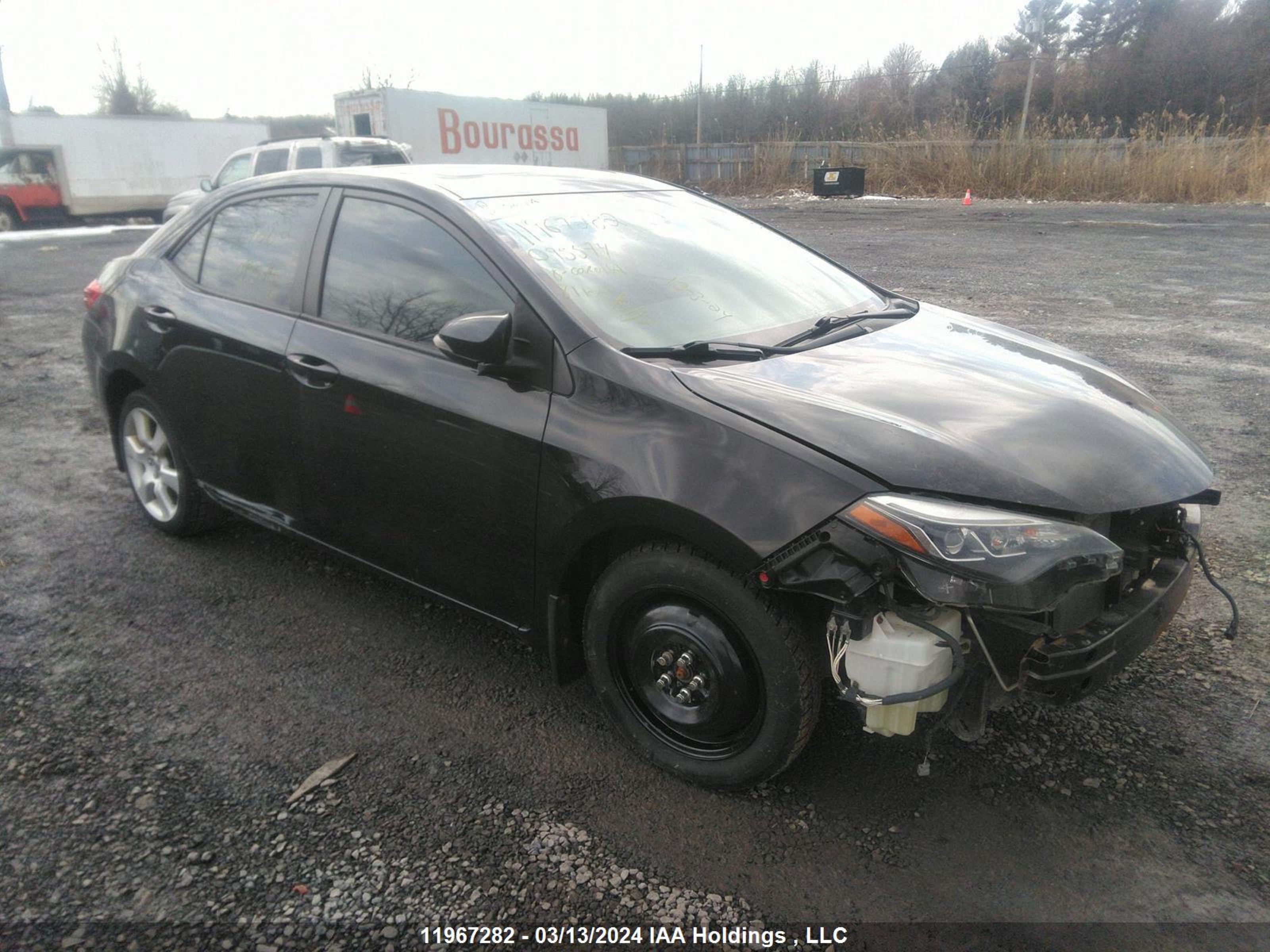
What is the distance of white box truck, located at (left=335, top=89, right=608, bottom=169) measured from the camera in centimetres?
2355

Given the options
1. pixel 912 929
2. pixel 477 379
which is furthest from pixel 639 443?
pixel 912 929

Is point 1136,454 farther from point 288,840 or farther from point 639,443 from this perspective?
point 288,840

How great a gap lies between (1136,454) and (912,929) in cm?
138

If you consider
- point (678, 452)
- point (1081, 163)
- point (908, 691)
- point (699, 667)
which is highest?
point (1081, 163)

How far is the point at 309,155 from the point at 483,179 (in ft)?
45.9

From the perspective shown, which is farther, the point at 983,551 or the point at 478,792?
the point at 478,792

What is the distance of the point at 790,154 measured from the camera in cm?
2883

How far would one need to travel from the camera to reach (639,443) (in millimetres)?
2432

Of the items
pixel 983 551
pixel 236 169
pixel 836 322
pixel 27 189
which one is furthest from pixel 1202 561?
pixel 27 189

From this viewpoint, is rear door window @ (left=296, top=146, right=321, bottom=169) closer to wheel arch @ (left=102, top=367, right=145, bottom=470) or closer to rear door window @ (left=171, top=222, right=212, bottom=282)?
wheel arch @ (left=102, top=367, right=145, bottom=470)

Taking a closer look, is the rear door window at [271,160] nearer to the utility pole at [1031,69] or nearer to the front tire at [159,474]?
the front tire at [159,474]

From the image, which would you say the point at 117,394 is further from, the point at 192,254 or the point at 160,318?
the point at 192,254

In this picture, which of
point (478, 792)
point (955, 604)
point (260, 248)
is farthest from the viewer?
point (260, 248)

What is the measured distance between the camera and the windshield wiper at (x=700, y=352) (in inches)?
104
